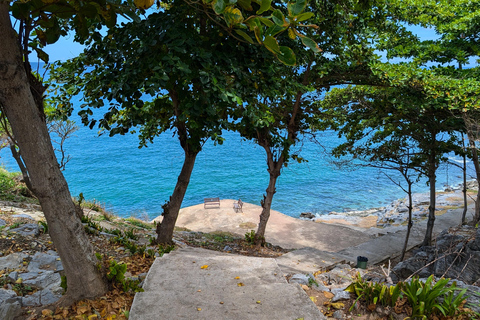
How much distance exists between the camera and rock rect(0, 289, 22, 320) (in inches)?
124

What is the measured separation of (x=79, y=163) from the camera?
1515 inches

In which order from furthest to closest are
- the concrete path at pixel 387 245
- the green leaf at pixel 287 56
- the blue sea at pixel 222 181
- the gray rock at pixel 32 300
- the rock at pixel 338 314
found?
the blue sea at pixel 222 181, the concrete path at pixel 387 245, the gray rock at pixel 32 300, the rock at pixel 338 314, the green leaf at pixel 287 56

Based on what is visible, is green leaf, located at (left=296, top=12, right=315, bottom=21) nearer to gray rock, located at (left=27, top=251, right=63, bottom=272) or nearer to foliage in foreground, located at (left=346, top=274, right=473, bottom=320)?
foliage in foreground, located at (left=346, top=274, right=473, bottom=320)

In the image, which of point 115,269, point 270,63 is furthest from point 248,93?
point 115,269

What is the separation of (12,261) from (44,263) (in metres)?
0.37

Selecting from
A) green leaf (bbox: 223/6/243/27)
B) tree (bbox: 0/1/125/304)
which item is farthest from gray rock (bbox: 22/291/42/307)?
green leaf (bbox: 223/6/243/27)

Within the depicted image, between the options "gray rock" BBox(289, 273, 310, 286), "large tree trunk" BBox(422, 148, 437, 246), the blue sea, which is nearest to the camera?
"gray rock" BBox(289, 273, 310, 286)

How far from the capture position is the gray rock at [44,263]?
4.47 meters

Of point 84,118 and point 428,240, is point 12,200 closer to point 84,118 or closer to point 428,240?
point 84,118

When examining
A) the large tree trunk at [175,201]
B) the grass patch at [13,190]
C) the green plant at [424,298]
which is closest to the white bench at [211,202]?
the grass patch at [13,190]

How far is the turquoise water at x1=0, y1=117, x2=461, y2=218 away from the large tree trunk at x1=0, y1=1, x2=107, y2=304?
1709 centimetres

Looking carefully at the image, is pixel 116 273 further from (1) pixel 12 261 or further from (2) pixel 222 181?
(2) pixel 222 181

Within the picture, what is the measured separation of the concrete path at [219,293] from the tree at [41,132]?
63cm

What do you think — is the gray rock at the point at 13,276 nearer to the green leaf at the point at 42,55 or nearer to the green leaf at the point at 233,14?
the green leaf at the point at 42,55
